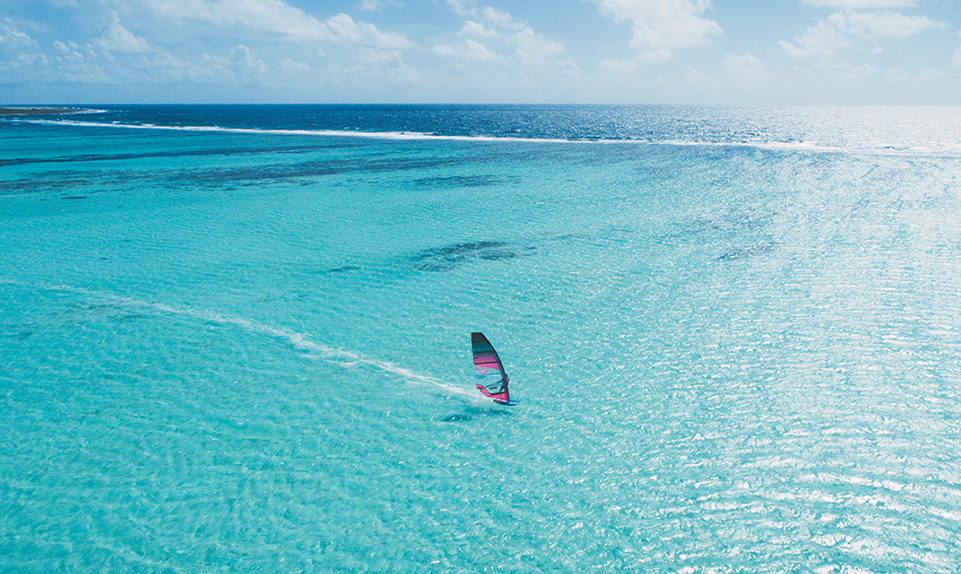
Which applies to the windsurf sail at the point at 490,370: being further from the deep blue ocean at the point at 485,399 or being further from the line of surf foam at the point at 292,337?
the line of surf foam at the point at 292,337

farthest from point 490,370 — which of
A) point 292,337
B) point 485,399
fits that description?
point 292,337

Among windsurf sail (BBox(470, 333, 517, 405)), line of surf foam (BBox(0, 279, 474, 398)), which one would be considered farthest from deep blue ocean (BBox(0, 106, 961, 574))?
windsurf sail (BBox(470, 333, 517, 405))

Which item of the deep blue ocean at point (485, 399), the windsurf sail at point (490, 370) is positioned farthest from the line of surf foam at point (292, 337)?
the windsurf sail at point (490, 370)

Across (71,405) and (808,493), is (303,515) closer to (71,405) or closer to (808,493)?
(71,405)

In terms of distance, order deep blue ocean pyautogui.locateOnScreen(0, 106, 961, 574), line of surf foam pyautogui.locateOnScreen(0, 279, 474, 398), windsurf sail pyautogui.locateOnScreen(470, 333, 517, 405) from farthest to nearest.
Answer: line of surf foam pyautogui.locateOnScreen(0, 279, 474, 398) < windsurf sail pyautogui.locateOnScreen(470, 333, 517, 405) < deep blue ocean pyautogui.locateOnScreen(0, 106, 961, 574)

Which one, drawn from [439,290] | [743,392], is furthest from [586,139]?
[743,392]

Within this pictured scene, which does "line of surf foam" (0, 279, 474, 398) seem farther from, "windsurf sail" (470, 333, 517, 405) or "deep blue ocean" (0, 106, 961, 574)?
"windsurf sail" (470, 333, 517, 405)

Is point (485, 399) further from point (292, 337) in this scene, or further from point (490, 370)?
point (292, 337)
